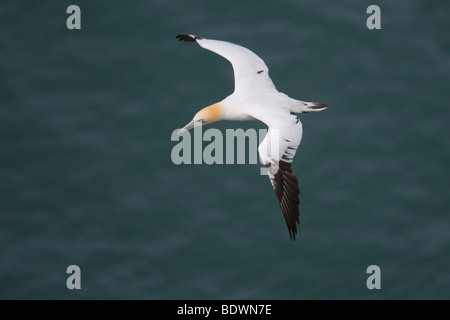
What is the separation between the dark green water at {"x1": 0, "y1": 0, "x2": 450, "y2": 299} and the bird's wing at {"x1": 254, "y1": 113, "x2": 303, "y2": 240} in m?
2.78

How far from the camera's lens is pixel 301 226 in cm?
2309

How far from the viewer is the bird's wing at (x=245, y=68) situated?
21688 mm

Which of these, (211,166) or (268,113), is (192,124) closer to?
(268,113)

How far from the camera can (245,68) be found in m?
22.1

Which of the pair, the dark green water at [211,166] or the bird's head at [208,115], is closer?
the bird's head at [208,115]

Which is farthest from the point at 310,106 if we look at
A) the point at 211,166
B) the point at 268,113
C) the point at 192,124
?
the point at 211,166

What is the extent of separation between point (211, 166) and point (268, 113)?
3248 mm

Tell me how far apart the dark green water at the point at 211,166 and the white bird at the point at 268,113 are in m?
1.77

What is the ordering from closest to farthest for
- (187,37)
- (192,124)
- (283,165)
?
(283,165) < (192,124) < (187,37)

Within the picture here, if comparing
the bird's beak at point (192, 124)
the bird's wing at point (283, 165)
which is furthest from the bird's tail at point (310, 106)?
the bird's beak at point (192, 124)

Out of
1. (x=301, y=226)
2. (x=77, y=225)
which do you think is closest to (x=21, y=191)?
(x=77, y=225)

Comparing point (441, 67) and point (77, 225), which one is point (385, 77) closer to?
point (441, 67)

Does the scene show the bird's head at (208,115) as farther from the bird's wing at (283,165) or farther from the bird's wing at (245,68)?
the bird's wing at (283,165)

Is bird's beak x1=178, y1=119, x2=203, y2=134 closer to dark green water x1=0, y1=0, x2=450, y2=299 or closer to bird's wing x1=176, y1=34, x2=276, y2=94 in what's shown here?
bird's wing x1=176, y1=34, x2=276, y2=94
